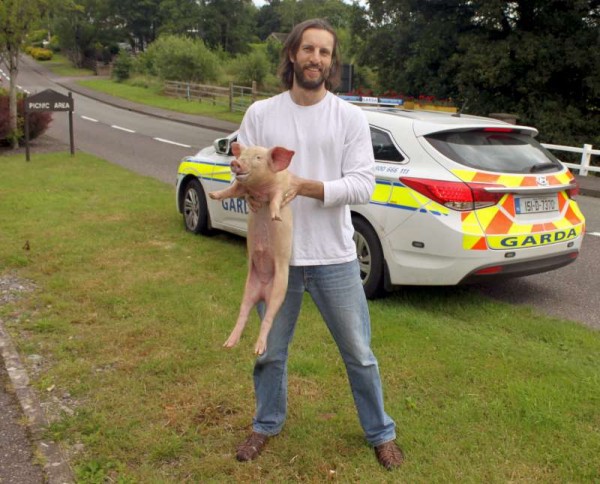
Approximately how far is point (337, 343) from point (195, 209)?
4943mm

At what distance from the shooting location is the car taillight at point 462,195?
4918 millimetres

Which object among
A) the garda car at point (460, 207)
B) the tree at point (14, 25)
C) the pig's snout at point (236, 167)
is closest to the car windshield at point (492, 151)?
the garda car at point (460, 207)

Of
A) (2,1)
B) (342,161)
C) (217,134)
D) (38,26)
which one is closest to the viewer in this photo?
(342,161)

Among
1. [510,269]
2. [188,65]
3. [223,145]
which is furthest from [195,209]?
[188,65]

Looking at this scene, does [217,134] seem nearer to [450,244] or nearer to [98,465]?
[450,244]

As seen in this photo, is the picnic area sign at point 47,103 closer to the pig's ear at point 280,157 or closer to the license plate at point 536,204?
the license plate at point 536,204

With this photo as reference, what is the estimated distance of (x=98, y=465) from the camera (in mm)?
3146

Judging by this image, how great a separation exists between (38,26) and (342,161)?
15.6 meters

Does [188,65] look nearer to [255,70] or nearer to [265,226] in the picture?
[255,70]

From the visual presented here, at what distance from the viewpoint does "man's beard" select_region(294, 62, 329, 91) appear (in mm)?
2676

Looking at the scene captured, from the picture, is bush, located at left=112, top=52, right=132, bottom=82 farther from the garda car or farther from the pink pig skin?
the pink pig skin

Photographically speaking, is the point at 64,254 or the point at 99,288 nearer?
the point at 99,288

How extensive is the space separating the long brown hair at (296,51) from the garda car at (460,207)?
2.34 metres

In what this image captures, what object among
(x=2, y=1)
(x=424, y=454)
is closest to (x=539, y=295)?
(x=424, y=454)
